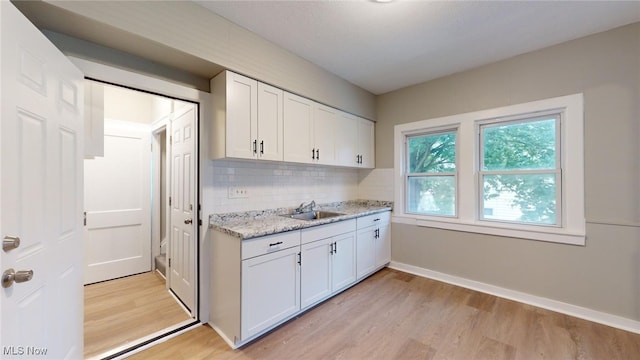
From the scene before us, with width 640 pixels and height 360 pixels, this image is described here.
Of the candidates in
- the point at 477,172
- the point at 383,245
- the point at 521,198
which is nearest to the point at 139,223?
the point at 383,245

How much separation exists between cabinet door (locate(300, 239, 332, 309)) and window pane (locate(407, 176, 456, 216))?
5.32ft

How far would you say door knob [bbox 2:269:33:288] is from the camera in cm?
99

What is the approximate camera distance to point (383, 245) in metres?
3.48

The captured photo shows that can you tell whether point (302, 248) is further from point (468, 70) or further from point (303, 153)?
point (468, 70)

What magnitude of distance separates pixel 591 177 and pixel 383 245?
7.25ft

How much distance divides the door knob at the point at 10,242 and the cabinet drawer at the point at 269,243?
1094mm

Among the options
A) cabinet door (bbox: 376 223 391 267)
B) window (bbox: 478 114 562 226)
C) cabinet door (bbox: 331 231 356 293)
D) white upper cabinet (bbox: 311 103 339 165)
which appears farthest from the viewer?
cabinet door (bbox: 376 223 391 267)

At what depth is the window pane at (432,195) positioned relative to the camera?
3.23 meters

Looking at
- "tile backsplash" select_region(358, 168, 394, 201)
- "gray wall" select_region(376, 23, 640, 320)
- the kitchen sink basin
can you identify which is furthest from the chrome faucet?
"gray wall" select_region(376, 23, 640, 320)

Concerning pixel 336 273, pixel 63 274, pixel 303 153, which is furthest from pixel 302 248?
pixel 63 274

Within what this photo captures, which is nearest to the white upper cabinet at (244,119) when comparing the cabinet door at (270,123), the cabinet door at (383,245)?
the cabinet door at (270,123)

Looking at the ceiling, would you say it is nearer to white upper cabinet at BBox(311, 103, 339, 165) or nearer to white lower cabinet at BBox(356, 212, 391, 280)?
white upper cabinet at BBox(311, 103, 339, 165)

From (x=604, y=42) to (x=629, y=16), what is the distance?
236 millimetres

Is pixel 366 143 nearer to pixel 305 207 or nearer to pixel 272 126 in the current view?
pixel 305 207
